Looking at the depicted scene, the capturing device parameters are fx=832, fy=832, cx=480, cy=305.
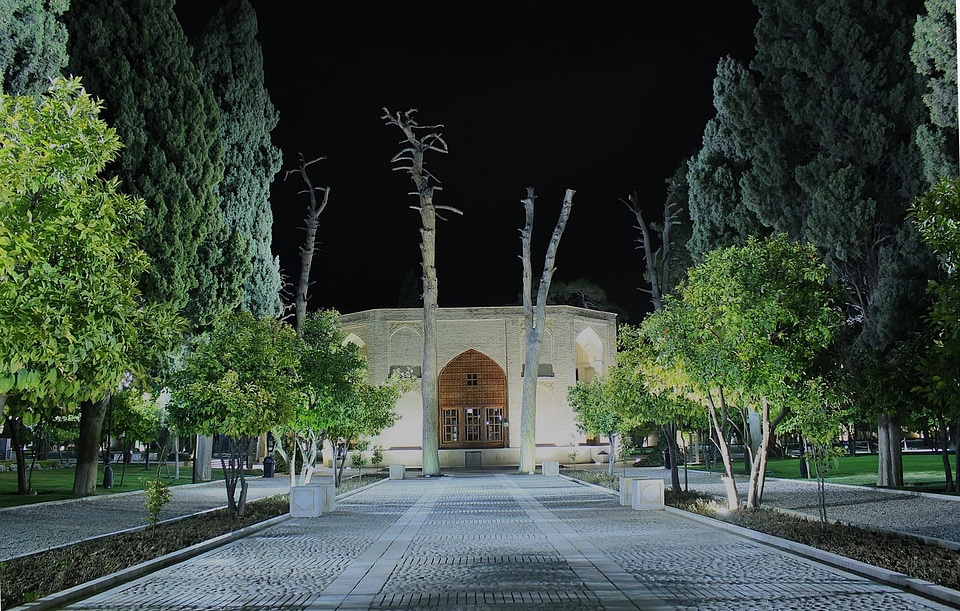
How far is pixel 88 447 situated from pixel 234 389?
30.3ft

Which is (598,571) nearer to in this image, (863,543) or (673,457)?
(863,543)

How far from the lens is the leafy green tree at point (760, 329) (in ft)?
41.7

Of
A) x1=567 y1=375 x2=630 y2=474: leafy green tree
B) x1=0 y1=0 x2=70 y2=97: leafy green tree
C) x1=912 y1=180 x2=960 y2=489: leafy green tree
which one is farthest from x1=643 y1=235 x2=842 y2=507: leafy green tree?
x1=0 y1=0 x2=70 y2=97: leafy green tree

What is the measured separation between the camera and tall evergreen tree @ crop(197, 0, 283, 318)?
2627 cm

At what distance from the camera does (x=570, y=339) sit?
36.9 m

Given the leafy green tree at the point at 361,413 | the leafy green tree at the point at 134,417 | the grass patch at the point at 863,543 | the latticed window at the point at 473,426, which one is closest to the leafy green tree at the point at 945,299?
the grass patch at the point at 863,543

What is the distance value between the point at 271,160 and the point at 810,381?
20.1 m

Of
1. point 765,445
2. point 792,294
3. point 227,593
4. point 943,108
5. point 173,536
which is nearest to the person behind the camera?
point 227,593

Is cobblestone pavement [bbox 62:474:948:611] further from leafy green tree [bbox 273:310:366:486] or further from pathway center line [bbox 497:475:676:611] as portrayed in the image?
leafy green tree [bbox 273:310:366:486]

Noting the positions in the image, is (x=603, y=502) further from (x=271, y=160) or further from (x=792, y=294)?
(x=271, y=160)

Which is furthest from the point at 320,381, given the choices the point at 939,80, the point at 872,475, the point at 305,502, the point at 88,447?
the point at 872,475

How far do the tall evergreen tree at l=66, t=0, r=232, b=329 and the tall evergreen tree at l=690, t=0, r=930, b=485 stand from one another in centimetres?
1397

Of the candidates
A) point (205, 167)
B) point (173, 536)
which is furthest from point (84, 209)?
point (205, 167)

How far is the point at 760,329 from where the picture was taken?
504 inches
